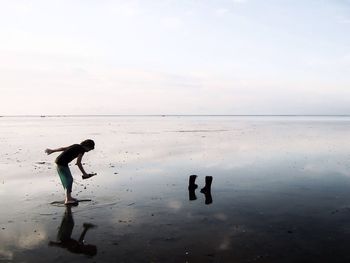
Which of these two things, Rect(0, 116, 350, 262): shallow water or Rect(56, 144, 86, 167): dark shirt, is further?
Rect(56, 144, 86, 167): dark shirt

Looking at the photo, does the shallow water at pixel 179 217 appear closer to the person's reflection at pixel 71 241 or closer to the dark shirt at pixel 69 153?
the person's reflection at pixel 71 241

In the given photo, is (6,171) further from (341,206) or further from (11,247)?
(341,206)

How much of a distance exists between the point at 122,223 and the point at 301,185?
1132 centimetres

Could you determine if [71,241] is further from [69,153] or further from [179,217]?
[69,153]

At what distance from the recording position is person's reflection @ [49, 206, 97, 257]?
10.2 meters

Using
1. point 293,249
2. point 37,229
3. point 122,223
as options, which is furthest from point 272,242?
point 37,229

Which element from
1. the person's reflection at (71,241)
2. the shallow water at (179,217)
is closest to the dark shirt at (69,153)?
the shallow water at (179,217)

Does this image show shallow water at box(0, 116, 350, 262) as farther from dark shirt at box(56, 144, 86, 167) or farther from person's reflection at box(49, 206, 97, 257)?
dark shirt at box(56, 144, 86, 167)

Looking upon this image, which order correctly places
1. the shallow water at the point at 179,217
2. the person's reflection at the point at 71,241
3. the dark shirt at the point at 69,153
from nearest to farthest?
the shallow water at the point at 179,217
the person's reflection at the point at 71,241
the dark shirt at the point at 69,153

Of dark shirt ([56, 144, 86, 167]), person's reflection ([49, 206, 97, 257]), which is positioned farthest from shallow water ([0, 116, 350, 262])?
dark shirt ([56, 144, 86, 167])

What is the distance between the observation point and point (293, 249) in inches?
410

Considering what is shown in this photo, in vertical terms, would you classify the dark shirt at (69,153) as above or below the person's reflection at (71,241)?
above

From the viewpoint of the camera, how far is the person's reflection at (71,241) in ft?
33.5

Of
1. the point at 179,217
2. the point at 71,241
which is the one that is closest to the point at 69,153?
the point at 71,241
